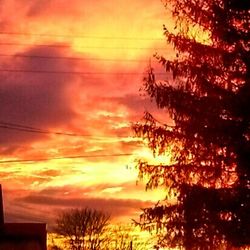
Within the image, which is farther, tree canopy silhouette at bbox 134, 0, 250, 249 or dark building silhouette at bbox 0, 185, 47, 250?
dark building silhouette at bbox 0, 185, 47, 250

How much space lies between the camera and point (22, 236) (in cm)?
4231

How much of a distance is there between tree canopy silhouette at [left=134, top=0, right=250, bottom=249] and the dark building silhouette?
20153 mm

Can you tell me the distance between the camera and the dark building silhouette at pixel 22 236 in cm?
4141

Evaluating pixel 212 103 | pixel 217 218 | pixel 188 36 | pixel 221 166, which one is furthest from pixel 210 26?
pixel 217 218

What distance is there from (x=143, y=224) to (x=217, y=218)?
2.66 meters

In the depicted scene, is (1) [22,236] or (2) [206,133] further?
(1) [22,236]

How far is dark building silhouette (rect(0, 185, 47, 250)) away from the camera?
136ft

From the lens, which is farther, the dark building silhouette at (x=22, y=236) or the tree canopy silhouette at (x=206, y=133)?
the dark building silhouette at (x=22, y=236)

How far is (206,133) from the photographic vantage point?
2150cm

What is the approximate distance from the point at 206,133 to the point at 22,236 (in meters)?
22.7

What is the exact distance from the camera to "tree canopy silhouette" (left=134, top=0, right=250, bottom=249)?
20766mm

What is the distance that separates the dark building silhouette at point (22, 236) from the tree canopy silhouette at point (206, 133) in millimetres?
20153

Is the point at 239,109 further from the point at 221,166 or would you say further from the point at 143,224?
the point at 143,224

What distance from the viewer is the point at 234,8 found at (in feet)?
72.1
